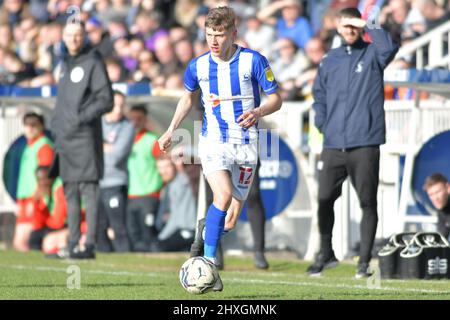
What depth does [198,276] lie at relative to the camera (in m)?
9.40

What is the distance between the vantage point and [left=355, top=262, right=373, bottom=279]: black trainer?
1179 centimetres

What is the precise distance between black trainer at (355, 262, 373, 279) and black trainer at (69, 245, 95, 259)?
10.9 feet

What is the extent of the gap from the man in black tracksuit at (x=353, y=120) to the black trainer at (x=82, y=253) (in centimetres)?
275

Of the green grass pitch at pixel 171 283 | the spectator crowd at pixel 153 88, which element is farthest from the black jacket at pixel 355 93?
the green grass pitch at pixel 171 283

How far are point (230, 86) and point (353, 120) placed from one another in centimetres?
216

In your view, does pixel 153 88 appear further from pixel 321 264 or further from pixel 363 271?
pixel 363 271

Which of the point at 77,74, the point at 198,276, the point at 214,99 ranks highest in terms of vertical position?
the point at 77,74

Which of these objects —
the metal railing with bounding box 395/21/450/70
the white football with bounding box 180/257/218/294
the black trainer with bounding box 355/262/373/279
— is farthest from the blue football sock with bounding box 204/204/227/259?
the metal railing with bounding box 395/21/450/70

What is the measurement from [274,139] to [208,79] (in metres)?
4.34

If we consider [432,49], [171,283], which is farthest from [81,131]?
[432,49]

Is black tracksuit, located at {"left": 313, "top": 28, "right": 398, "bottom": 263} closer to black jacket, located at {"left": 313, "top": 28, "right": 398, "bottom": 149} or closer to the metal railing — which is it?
black jacket, located at {"left": 313, "top": 28, "right": 398, "bottom": 149}

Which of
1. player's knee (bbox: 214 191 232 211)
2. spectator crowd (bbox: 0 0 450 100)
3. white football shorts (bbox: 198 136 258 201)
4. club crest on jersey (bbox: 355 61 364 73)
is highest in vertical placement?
spectator crowd (bbox: 0 0 450 100)

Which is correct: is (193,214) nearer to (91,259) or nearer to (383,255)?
(91,259)

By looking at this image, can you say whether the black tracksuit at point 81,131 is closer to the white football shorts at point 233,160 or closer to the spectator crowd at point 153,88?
the spectator crowd at point 153,88
